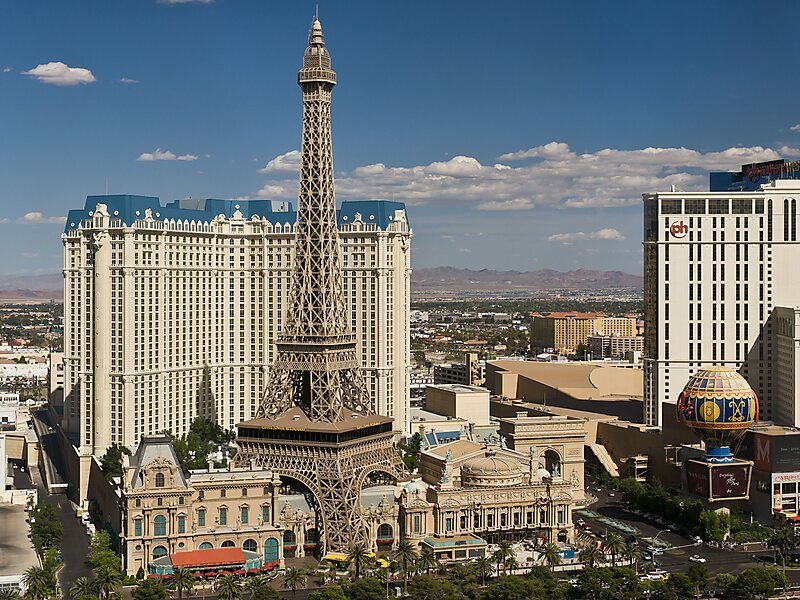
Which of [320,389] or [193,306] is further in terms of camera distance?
[193,306]

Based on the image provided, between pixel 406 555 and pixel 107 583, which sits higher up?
pixel 406 555

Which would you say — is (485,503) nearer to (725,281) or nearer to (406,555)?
(406,555)

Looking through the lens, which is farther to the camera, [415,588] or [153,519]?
[153,519]

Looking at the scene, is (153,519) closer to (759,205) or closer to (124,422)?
(124,422)

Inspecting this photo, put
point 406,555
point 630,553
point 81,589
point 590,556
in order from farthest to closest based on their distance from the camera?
point 630,553
point 590,556
point 406,555
point 81,589

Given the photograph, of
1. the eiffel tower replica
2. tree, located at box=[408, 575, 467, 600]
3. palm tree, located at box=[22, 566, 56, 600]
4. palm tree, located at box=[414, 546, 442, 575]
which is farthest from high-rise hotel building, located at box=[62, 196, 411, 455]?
tree, located at box=[408, 575, 467, 600]

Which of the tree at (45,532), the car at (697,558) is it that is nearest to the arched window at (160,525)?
the tree at (45,532)

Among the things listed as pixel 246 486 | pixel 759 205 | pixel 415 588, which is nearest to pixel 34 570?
pixel 246 486

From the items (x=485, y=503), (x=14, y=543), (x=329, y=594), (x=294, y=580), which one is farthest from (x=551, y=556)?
(x=14, y=543)
